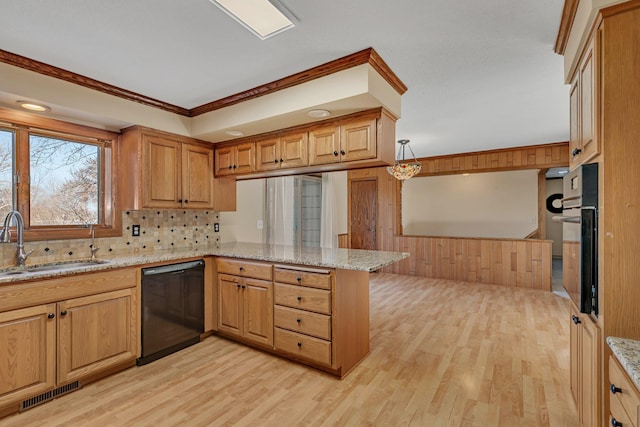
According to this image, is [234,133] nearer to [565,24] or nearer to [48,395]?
[48,395]

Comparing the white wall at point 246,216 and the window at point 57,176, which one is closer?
the window at point 57,176

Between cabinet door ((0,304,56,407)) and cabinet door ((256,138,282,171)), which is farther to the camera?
cabinet door ((256,138,282,171))

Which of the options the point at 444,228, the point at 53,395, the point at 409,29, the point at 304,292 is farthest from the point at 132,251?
the point at 444,228

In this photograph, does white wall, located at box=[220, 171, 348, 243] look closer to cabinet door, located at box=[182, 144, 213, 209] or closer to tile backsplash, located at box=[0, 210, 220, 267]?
tile backsplash, located at box=[0, 210, 220, 267]

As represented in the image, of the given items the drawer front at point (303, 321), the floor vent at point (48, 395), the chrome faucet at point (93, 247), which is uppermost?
the chrome faucet at point (93, 247)

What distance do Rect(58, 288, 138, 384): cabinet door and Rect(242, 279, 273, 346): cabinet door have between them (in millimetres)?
907

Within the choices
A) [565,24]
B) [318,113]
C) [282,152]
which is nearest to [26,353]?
[282,152]

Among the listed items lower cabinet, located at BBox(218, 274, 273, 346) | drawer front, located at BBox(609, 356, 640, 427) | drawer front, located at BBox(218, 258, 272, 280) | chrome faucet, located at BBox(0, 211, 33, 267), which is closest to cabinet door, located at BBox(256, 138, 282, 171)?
drawer front, located at BBox(218, 258, 272, 280)

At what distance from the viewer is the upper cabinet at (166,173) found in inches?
114

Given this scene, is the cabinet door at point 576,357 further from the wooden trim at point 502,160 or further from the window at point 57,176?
the wooden trim at point 502,160

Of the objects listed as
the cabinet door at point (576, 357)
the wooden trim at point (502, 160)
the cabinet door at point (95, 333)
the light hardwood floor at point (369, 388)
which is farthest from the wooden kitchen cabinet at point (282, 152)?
the wooden trim at point (502, 160)

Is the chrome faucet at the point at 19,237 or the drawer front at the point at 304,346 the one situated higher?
the chrome faucet at the point at 19,237

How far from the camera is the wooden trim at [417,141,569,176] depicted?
16.3ft

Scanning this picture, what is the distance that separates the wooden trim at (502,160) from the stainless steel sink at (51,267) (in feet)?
18.1
